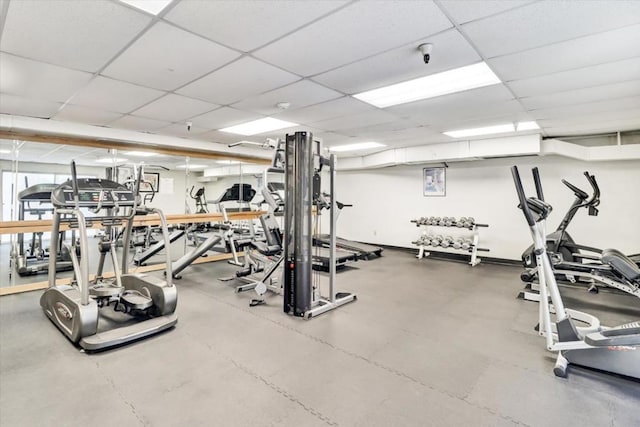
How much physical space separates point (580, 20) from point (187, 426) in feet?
11.5

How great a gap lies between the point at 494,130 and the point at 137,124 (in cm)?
595

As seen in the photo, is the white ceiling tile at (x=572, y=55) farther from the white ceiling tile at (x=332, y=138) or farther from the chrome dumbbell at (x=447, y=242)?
the chrome dumbbell at (x=447, y=242)

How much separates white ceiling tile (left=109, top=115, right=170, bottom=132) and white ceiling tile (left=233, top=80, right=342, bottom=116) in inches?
65.7

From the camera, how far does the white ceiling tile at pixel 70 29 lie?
1.83 metres

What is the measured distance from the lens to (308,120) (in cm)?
464

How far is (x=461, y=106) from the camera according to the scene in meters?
3.88

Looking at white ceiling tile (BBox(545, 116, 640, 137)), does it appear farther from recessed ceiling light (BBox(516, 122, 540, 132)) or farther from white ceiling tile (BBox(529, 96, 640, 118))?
white ceiling tile (BBox(529, 96, 640, 118))

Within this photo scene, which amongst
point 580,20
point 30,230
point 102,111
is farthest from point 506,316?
point 30,230

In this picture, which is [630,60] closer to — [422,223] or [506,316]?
[506,316]

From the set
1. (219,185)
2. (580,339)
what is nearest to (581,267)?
(580,339)

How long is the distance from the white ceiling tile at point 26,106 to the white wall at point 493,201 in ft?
23.0

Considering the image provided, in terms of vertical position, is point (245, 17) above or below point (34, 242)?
above

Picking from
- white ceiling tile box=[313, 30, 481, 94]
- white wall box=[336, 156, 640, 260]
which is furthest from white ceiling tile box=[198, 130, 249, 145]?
white wall box=[336, 156, 640, 260]

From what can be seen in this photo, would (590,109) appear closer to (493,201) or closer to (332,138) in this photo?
(493,201)
